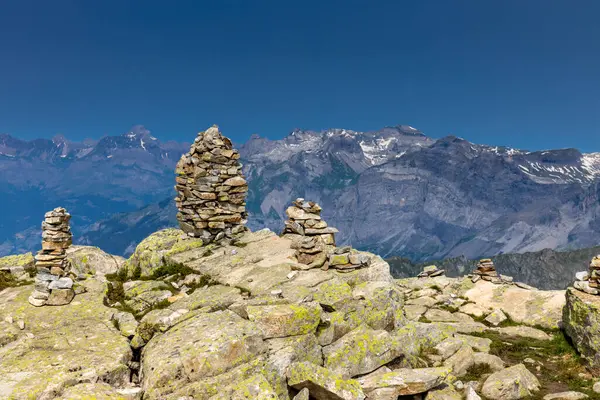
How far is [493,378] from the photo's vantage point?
16297mm

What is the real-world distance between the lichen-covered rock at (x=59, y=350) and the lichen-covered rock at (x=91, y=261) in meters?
6.20

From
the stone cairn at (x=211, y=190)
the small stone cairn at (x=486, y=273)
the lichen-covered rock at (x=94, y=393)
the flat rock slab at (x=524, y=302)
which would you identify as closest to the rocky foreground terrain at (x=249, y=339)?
the lichen-covered rock at (x=94, y=393)

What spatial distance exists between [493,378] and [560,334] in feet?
48.2

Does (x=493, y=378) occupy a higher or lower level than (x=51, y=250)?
lower

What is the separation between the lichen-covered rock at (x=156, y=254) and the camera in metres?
24.3

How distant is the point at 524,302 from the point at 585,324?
52.3 ft

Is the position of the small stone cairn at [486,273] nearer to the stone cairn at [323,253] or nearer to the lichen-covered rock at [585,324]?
the lichen-covered rock at [585,324]

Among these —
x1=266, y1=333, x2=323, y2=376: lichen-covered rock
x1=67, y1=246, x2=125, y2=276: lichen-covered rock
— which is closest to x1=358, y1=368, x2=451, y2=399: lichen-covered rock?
x1=266, y1=333, x2=323, y2=376: lichen-covered rock

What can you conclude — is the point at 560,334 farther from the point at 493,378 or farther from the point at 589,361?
the point at 493,378

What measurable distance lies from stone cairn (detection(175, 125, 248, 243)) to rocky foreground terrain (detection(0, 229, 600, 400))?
2080 mm

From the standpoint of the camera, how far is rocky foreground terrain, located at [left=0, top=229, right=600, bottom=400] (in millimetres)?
11727

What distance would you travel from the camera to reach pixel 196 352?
39.8 feet

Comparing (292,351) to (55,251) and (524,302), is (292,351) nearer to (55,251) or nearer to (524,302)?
(55,251)

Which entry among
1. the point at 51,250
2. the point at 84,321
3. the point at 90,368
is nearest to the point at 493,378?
the point at 90,368
